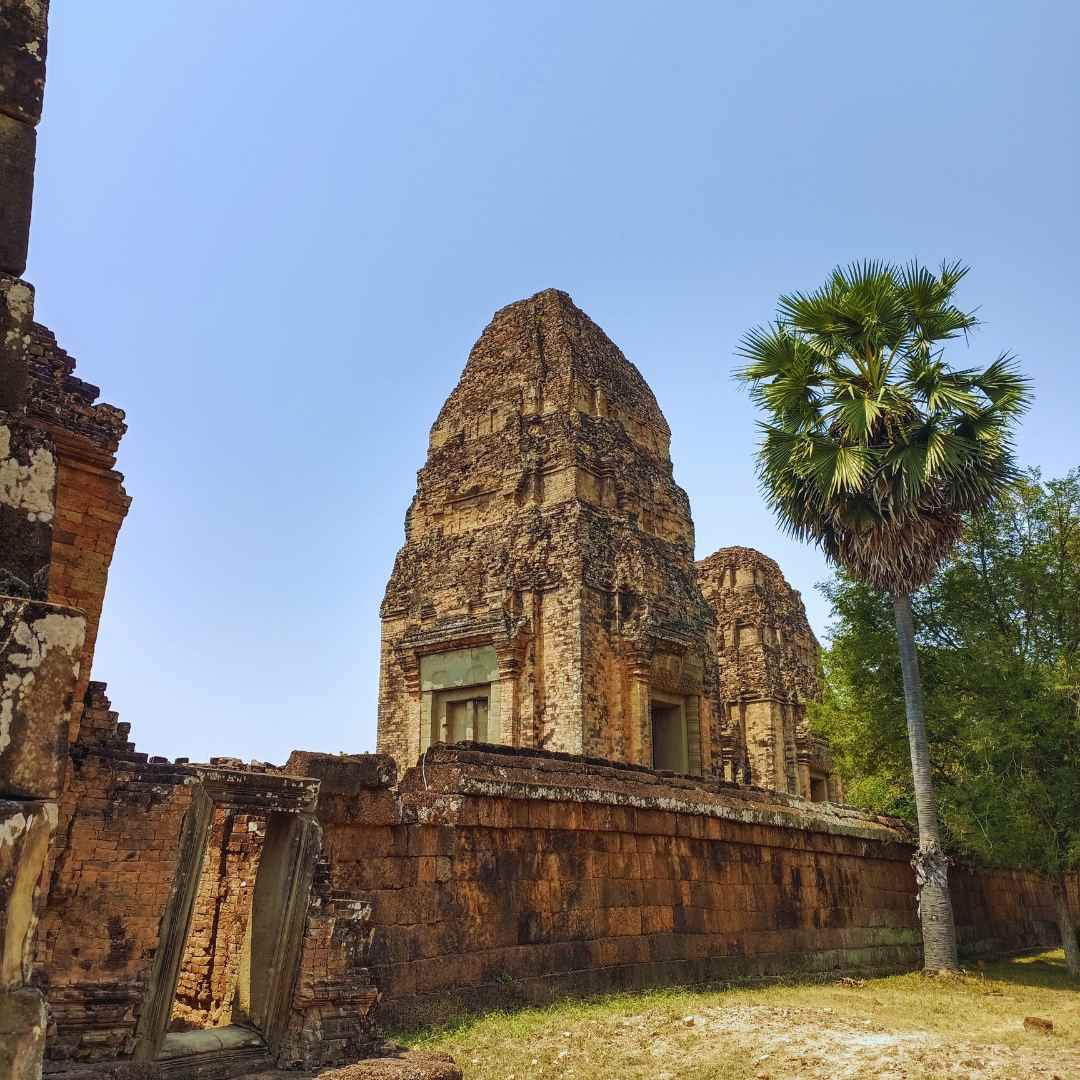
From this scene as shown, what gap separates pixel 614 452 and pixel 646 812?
9.61 meters

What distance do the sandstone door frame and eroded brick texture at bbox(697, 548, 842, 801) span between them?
72.3ft

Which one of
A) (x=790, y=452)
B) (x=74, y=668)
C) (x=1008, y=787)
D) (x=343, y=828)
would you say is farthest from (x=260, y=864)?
(x=1008, y=787)

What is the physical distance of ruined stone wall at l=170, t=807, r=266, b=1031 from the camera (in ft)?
26.8

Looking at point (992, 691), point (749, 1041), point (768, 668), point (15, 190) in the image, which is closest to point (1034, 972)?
point (992, 691)

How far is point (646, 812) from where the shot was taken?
10.6 m

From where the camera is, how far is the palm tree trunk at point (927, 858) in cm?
1363

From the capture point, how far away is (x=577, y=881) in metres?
9.66

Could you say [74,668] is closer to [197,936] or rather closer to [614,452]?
[197,936]

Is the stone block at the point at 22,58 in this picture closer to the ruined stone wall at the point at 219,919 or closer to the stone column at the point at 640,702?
the ruined stone wall at the point at 219,919

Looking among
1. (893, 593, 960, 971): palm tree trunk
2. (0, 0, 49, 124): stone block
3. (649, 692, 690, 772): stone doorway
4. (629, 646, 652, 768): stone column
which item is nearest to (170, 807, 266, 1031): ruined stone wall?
(0, 0, 49, 124): stone block

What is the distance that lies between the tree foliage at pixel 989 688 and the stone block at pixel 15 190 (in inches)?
593

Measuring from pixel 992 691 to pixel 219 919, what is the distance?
Result: 1218 centimetres

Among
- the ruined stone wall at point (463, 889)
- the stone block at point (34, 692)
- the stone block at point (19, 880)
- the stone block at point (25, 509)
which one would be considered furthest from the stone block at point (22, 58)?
the ruined stone wall at point (463, 889)

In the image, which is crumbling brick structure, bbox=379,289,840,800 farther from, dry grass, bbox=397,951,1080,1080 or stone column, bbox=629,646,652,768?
dry grass, bbox=397,951,1080,1080
